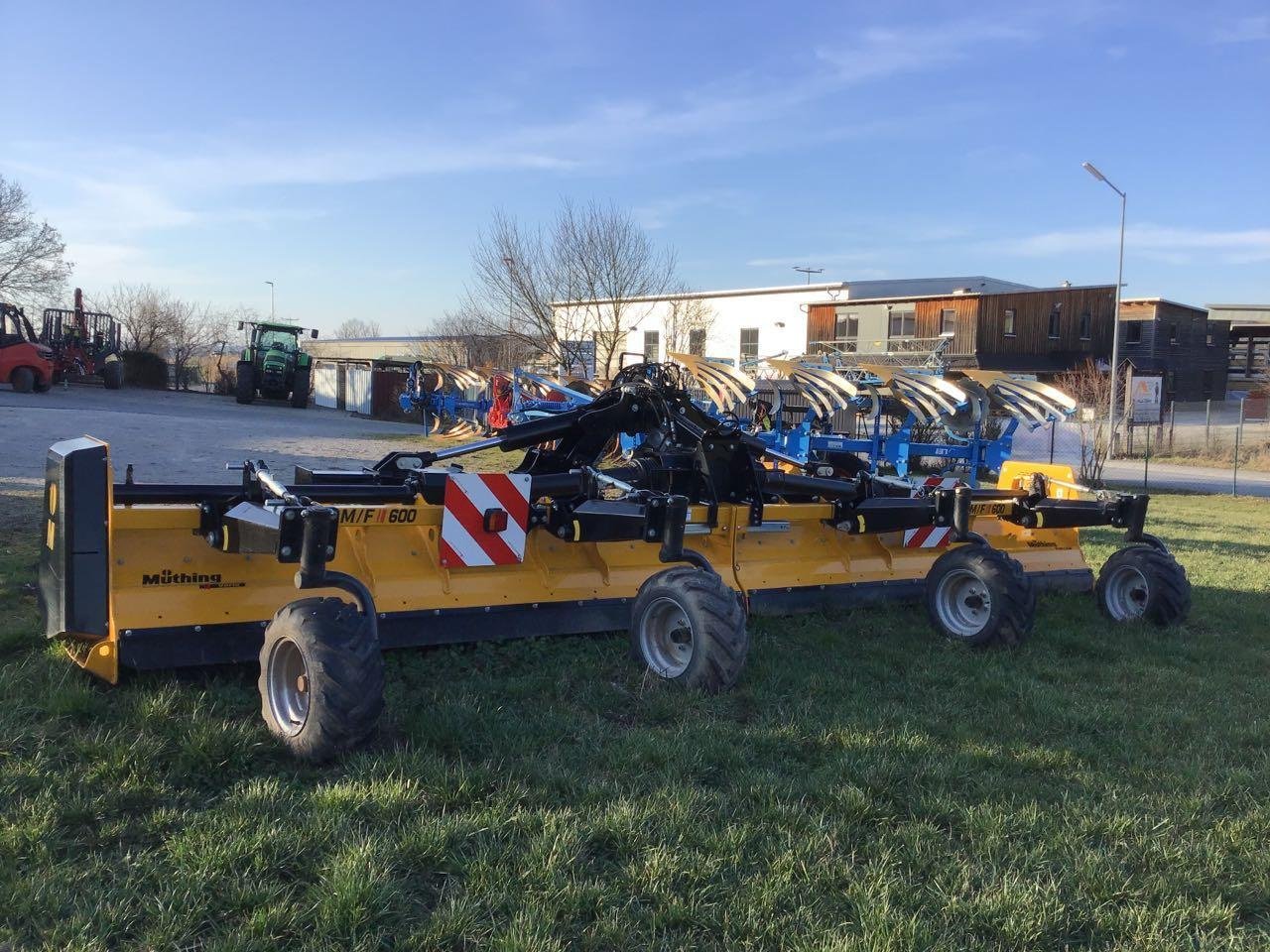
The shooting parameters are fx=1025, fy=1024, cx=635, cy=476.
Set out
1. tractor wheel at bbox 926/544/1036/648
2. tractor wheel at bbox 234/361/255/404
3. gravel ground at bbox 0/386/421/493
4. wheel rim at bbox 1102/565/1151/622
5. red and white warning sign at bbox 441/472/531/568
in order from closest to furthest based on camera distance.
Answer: red and white warning sign at bbox 441/472/531/568
tractor wheel at bbox 926/544/1036/648
wheel rim at bbox 1102/565/1151/622
gravel ground at bbox 0/386/421/493
tractor wheel at bbox 234/361/255/404

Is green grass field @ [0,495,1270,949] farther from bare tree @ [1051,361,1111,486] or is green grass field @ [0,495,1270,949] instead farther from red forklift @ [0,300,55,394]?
red forklift @ [0,300,55,394]

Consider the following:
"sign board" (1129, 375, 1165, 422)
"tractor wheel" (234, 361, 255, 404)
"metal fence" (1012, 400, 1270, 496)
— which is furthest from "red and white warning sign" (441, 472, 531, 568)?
"tractor wheel" (234, 361, 255, 404)

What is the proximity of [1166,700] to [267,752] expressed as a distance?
4.33m

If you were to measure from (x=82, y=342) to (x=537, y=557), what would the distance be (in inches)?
1263

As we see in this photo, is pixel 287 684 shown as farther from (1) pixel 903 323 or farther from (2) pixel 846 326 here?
(2) pixel 846 326

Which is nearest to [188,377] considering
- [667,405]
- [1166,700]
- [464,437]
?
[464,437]

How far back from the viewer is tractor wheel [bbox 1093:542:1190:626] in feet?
22.4

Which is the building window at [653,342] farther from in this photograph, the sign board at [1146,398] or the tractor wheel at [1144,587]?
the tractor wheel at [1144,587]

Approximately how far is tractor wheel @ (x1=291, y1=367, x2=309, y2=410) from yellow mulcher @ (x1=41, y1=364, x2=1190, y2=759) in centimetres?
2970

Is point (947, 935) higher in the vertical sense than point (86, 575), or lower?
lower

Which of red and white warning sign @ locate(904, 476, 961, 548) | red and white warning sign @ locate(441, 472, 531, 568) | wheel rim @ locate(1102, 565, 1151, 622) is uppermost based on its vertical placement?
red and white warning sign @ locate(441, 472, 531, 568)

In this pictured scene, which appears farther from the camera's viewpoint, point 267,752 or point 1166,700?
point 1166,700

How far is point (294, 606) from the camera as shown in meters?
4.06

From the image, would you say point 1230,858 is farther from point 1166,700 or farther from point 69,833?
point 69,833
